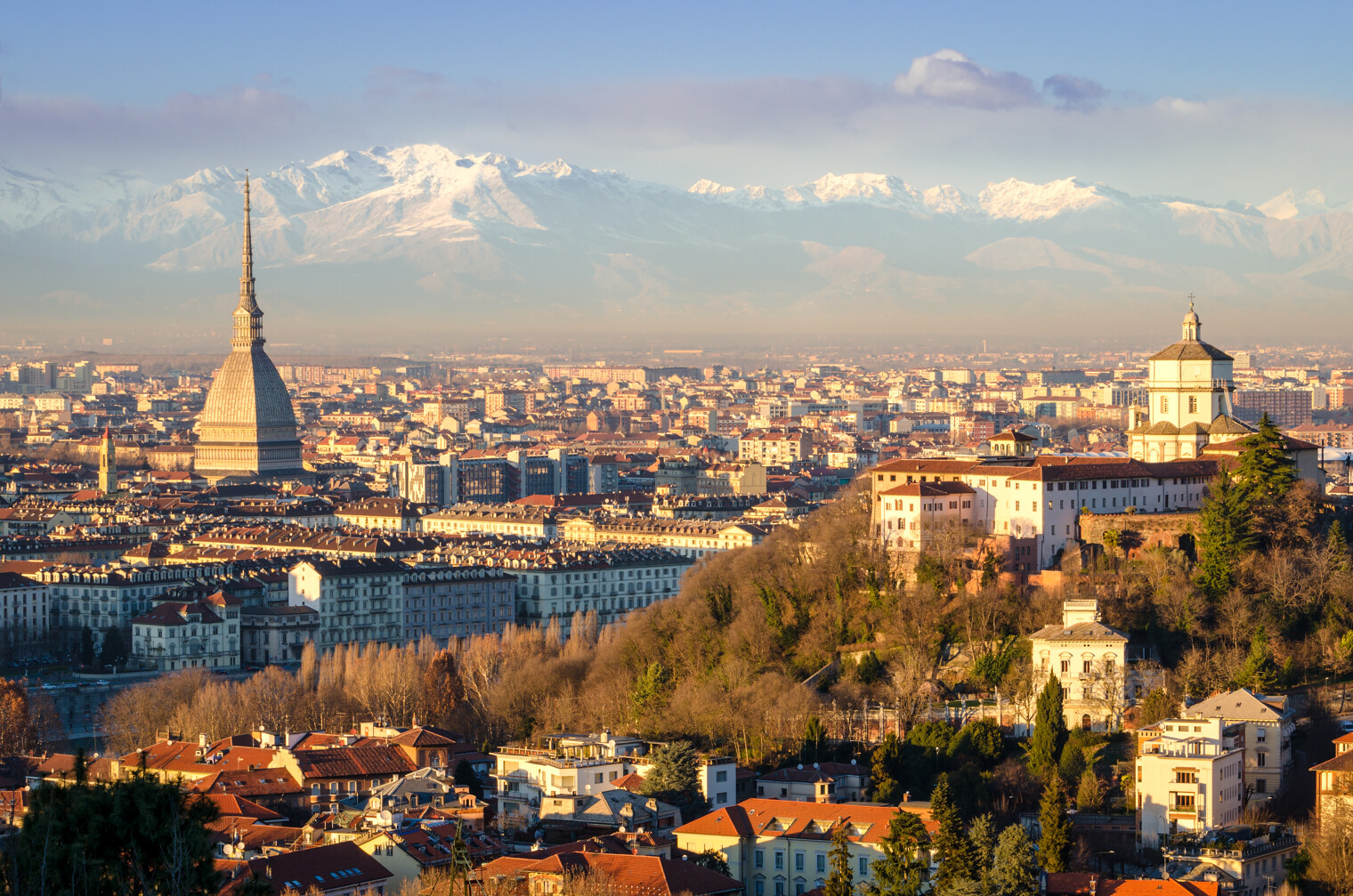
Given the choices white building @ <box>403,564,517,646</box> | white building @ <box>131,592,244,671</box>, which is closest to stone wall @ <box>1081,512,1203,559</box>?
white building @ <box>131,592,244,671</box>

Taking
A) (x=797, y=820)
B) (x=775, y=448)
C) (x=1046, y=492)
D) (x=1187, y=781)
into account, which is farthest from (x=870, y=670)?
(x=775, y=448)

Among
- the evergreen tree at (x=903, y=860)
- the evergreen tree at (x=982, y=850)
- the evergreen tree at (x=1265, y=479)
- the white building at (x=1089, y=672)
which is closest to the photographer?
the evergreen tree at (x=903, y=860)

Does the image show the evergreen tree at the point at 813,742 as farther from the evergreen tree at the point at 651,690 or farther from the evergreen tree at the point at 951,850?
the evergreen tree at the point at 951,850

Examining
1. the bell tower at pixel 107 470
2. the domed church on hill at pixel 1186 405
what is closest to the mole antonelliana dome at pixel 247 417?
the bell tower at pixel 107 470

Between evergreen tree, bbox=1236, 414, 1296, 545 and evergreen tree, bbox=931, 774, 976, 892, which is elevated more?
evergreen tree, bbox=1236, 414, 1296, 545

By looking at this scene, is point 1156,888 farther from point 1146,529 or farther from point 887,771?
point 1146,529

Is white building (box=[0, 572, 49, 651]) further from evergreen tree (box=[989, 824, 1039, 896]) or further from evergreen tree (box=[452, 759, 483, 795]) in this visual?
evergreen tree (box=[989, 824, 1039, 896])
